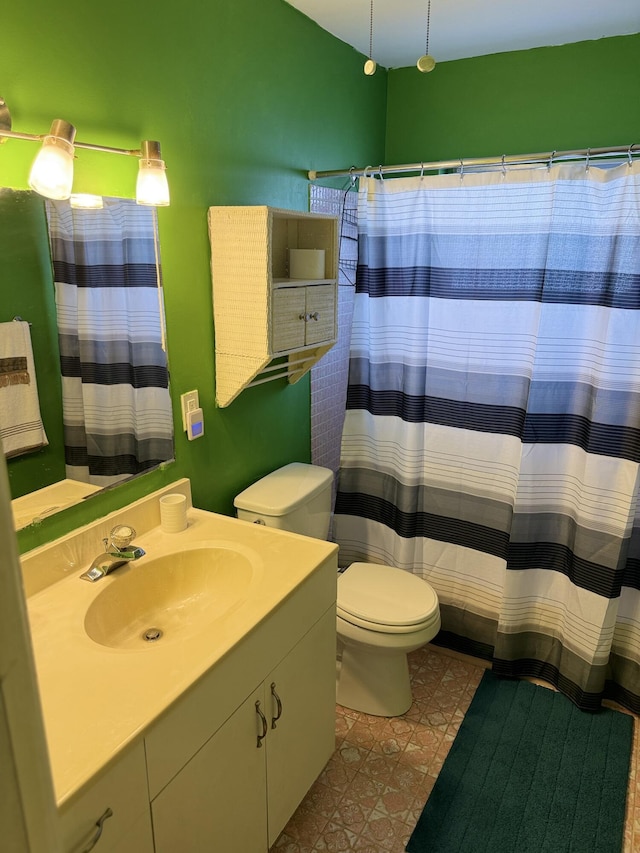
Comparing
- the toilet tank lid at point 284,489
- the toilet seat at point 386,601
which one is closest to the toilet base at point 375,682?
the toilet seat at point 386,601

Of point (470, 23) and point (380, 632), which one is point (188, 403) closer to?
point (380, 632)

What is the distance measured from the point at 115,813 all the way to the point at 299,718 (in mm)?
722

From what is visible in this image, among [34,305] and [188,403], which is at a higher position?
[34,305]

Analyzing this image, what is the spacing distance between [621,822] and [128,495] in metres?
1.88

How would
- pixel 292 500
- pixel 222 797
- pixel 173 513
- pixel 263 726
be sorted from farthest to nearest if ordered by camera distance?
pixel 292 500 < pixel 173 513 < pixel 263 726 < pixel 222 797

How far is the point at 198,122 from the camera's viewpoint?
6.17ft

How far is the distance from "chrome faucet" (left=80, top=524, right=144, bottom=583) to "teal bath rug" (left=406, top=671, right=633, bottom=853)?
1.24 metres

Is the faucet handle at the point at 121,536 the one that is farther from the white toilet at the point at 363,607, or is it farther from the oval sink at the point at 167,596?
the white toilet at the point at 363,607

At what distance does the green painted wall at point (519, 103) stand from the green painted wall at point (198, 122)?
0.27 m

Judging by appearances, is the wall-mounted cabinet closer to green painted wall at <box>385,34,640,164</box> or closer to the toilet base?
green painted wall at <box>385,34,640,164</box>

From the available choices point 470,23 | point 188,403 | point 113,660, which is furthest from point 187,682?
point 470,23

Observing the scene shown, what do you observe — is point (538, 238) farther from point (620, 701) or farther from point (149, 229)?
point (620, 701)

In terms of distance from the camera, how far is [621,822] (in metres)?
1.95

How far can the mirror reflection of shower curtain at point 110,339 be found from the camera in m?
1.56
